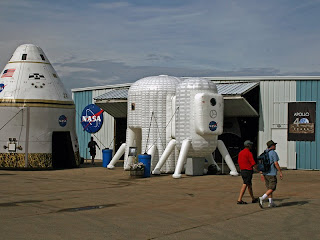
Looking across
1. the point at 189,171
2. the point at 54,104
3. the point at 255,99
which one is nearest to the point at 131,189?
the point at 189,171

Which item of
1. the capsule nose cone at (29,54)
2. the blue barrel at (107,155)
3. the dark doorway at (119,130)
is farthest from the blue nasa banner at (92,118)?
the capsule nose cone at (29,54)

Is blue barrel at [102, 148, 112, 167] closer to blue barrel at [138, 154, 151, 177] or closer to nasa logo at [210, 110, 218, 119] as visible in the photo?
blue barrel at [138, 154, 151, 177]

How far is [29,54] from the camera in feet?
85.3

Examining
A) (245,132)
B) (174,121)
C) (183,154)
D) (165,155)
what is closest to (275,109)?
(245,132)

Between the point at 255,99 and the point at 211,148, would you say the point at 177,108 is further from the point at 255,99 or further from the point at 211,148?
the point at 255,99

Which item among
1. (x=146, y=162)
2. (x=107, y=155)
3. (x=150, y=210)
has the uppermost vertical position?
(x=107, y=155)

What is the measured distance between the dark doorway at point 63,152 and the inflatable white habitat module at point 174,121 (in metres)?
2.64

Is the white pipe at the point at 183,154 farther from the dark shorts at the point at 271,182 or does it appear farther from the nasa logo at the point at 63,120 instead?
the dark shorts at the point at 271,182

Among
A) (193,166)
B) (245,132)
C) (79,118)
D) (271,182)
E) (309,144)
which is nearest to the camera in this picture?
(271,182)

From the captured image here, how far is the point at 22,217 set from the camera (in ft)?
35.3

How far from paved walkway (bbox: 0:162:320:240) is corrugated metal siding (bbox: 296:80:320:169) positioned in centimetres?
671

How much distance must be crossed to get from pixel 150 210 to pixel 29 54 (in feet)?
53.2

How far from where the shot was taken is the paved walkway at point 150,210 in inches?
371

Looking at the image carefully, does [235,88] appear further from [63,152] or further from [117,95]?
[63,152]
